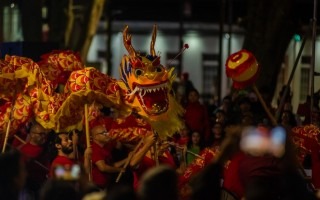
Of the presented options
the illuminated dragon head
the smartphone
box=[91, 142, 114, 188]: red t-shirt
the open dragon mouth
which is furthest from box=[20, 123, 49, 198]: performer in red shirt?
the smartphone

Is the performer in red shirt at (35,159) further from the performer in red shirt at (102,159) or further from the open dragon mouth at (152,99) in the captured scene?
the open dragon mouth at (152,99)

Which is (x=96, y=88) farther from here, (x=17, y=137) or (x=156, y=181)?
(x=156, y=181)

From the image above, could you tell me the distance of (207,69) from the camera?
49.7 m

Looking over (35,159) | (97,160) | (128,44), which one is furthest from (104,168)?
(128,44)

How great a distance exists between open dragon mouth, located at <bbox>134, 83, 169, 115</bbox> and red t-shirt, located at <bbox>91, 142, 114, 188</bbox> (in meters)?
0.69

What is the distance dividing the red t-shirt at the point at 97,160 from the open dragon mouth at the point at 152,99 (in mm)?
687

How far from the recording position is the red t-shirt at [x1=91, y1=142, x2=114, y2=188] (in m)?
14.5

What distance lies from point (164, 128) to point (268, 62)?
7.92 metres

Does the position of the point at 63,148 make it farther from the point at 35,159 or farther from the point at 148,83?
the point at 148,83

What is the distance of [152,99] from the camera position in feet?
49.0

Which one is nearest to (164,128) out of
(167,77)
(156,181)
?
(167,77)

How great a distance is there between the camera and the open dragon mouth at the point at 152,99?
14.9 m

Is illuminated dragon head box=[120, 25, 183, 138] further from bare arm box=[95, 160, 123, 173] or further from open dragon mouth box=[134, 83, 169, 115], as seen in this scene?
bare arm box=[95, 160, 123, 173]

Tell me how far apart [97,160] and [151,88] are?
3.56ft
